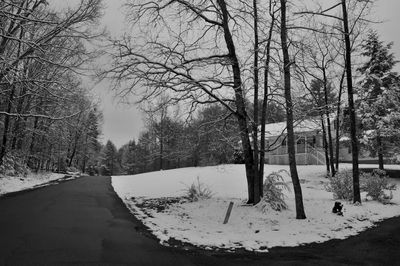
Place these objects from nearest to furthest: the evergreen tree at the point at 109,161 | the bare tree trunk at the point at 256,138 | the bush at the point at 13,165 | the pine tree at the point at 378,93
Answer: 1. the bare tree trunk at the point at 256,138
2. the bush at the point at 13,165
3. the pine tree at the point at 378,93
4. the evergreen tree at the point at 109,161

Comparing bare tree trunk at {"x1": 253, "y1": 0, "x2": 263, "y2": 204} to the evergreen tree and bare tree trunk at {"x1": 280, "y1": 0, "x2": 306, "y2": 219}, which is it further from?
the evergreen tree

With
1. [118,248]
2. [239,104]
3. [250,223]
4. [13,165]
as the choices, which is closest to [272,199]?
[250,223]

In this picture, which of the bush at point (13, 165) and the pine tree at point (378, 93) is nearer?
the bush at point (13, 165)

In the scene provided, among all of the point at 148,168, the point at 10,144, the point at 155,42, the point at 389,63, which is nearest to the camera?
the point at 155,42

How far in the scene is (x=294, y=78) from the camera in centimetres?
1398

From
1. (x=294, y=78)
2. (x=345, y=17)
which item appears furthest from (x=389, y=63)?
(x=294, y=78)

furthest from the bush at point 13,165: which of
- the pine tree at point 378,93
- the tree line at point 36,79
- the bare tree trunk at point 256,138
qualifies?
the pine tree at point 378,93

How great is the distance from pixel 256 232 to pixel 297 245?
1.33 metres

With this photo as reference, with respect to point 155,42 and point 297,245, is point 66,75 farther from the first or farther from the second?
point 297,245

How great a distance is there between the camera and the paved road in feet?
21.6

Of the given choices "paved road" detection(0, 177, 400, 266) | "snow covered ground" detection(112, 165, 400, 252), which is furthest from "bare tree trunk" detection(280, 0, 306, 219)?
"paved road" detection(0, 177, 400, 266)

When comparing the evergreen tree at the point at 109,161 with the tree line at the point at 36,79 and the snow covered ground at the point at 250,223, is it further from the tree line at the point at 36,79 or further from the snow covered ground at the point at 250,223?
the snow covered ground at the point at 250,223

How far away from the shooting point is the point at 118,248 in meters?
7.38

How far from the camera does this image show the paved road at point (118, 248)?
6598 mm
